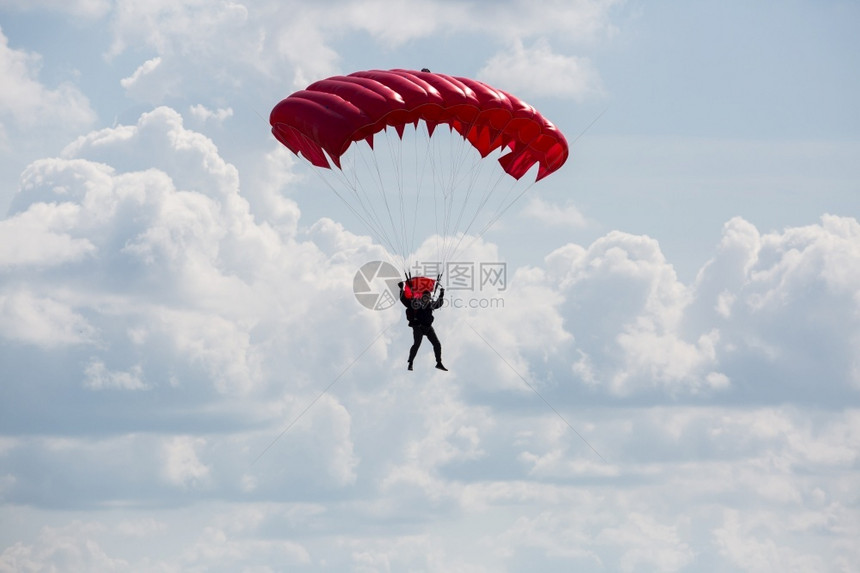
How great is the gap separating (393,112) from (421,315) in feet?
22.8

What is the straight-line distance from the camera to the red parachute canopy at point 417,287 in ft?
170

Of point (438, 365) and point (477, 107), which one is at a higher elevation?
point (477, 107)

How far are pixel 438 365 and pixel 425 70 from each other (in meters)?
10.3

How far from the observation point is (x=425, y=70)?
53.3 metres

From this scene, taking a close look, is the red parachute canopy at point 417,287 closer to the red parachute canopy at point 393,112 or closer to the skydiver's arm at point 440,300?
the skydiver's arm at point 440,300

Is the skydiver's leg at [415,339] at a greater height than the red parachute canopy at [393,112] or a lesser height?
lesser

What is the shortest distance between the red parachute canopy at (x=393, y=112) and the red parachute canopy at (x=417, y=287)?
15.6ft

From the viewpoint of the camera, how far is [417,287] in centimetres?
5184

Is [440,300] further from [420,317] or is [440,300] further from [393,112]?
[393,112]

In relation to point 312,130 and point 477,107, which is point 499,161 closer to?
point 477,107

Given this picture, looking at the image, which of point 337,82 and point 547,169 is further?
point 547,169

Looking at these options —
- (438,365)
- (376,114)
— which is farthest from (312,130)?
(438,365)

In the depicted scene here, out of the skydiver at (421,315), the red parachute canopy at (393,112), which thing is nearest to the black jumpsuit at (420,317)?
the skydiver at (421,315)

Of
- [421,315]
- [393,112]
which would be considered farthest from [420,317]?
[393,112]
